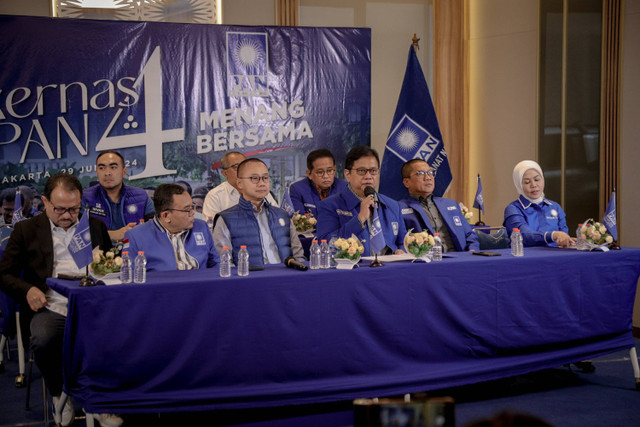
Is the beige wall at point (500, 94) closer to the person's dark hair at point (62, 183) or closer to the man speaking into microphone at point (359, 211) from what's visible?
the man speaking into microphone at point (359, 211)

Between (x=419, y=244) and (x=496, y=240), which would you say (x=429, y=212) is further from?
(x=419, y=244)

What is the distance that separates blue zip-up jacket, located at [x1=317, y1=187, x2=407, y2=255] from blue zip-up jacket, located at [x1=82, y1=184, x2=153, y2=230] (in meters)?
1.81

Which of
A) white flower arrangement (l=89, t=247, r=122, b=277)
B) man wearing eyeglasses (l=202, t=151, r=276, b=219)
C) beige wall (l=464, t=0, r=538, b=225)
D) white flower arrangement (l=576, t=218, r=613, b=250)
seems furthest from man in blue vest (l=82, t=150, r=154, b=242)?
beige wall (l=464, t=0, r=538, b=225)

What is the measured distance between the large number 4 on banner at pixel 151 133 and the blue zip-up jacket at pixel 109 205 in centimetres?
121

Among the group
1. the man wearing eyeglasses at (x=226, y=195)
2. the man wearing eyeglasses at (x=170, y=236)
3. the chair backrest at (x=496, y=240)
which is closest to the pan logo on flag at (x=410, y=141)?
the man wearing eyeglasses at (x=226, y=195)

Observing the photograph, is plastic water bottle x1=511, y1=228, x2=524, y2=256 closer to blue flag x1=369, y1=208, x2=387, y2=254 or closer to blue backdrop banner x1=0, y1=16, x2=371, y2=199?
blue flag x1=369, y1=208, x2=387, y2=254

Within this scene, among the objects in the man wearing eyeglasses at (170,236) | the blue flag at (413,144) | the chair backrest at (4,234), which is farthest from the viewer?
the blue flag at (413,144)

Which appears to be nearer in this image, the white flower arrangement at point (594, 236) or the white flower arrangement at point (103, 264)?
the white flower arrangement at point (103, 264)

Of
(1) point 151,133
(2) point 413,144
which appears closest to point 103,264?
(1) point 151,133

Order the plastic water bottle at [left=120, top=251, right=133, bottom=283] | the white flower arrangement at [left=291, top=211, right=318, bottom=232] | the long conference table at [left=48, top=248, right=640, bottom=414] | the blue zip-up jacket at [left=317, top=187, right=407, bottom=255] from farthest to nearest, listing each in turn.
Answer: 1. the white flower arrangement at [left=291, top=211, right=318, bottom=232]
2. the blue zip-up jacket at [left=317, top=187, right=407, bottom=255]
3. the plastic water bottle at [left=120, top=251, right=133, bottom=283]
4. the long conference table at [left=48, top=248, right=640, bottom=414]

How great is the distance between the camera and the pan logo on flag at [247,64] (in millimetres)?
6266

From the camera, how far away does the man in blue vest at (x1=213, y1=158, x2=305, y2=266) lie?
3656 millimetres

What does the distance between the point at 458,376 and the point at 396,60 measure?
4.71 m

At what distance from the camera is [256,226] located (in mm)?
3695
